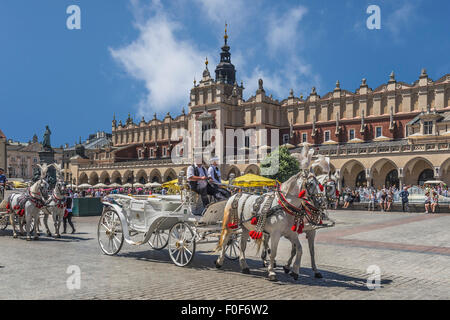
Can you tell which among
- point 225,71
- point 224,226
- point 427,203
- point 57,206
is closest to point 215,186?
point 224,226

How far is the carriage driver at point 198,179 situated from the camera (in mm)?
9203

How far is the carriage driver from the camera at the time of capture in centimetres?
920

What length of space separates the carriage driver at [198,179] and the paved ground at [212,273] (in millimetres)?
1536

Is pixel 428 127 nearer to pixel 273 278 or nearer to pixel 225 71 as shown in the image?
pixel 225 71

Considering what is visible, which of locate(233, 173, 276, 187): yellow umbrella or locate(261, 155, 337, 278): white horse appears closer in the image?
locate(261, 155, 337, 278): white horse

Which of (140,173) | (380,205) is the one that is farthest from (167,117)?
(380,205)

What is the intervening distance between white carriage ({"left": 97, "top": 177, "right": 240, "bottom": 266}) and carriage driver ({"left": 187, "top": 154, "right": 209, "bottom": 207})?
0.14 meters

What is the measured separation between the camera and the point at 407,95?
48219mm

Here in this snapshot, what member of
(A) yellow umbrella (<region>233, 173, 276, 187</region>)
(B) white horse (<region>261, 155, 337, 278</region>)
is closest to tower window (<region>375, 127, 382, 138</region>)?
(A) yellow umbrella (<region>233, 173, 276, 187</region>)

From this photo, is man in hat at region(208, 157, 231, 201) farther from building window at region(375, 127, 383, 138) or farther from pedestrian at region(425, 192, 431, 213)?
building window at region(375, 127, 383, 138)

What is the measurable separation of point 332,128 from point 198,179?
4736 cm
